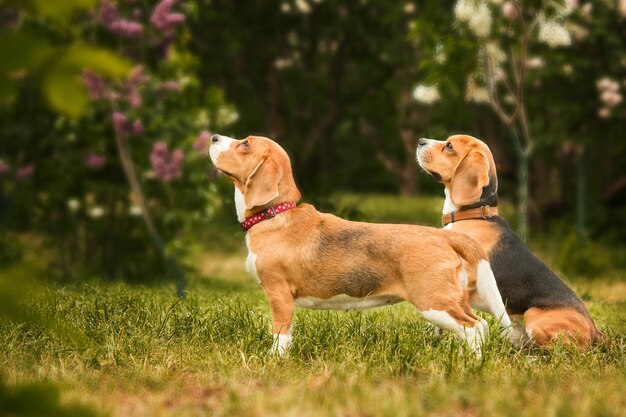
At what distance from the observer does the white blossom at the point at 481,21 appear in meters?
9.15

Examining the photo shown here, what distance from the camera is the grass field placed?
3811 millimetres

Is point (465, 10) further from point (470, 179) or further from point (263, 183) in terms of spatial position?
point (263, 183)

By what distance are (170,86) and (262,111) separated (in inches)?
233

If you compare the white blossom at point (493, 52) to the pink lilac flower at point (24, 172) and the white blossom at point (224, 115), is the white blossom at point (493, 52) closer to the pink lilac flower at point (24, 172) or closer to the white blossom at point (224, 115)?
the white blossom at point (224, 115)

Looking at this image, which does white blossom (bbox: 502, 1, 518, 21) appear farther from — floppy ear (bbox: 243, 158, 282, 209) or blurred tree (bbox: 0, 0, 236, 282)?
floppy ear (bbox: 243, 158, 282, 209)

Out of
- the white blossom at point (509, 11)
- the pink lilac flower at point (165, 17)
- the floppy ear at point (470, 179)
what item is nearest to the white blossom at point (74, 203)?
the pink lilac flower at point (165, 17)

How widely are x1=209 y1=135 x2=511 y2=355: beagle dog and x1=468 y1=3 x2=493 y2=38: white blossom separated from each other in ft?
14.7

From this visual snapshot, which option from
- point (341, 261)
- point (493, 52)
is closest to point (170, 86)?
point (493, 52)

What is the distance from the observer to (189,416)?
11.9 ft

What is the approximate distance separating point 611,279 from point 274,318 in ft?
29.0

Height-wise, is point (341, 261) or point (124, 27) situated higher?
point (124, 27)

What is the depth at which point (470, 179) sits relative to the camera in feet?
19.7

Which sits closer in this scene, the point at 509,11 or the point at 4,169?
the point at 509,11

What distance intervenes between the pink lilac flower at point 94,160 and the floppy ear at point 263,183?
19.1 feet
